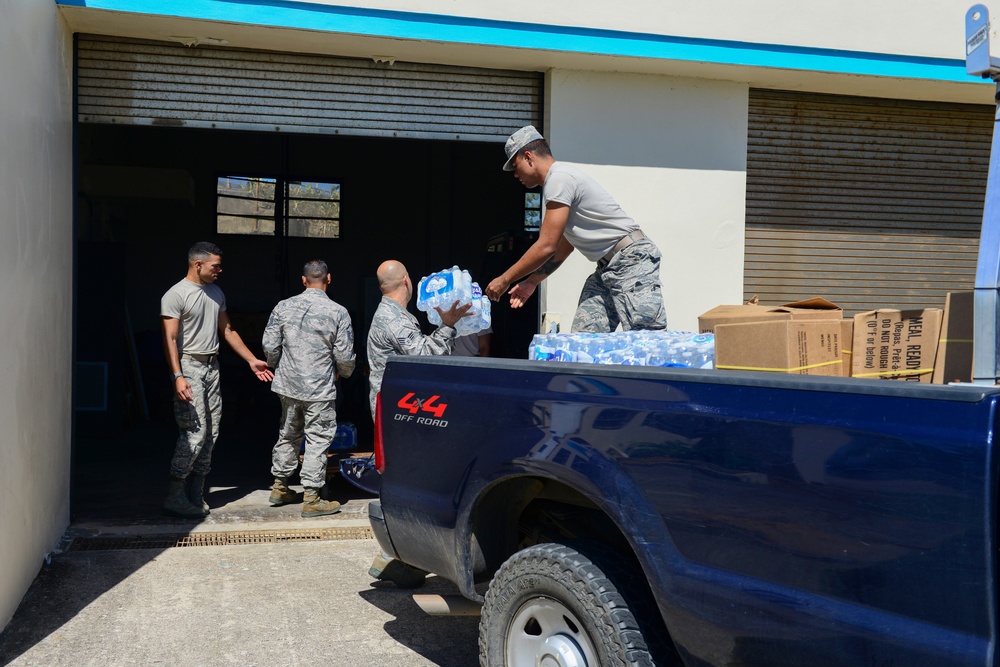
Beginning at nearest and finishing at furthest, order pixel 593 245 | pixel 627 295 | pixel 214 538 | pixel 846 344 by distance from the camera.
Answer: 1. pixel 846 344
2. pixel 627 295
3. pixel 593 245
4. pixel 214 538

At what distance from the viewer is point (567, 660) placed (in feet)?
9.43

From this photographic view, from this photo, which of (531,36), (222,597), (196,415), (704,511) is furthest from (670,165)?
(704,511)

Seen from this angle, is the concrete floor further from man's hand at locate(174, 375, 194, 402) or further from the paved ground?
man's hand at locate(174, 375, 194, 402)

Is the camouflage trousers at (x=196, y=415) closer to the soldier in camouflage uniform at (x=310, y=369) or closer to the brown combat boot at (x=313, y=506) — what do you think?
the soldier in camouflage uniform at (x=310, y=369)

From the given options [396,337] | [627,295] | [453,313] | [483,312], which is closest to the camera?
[627,295]

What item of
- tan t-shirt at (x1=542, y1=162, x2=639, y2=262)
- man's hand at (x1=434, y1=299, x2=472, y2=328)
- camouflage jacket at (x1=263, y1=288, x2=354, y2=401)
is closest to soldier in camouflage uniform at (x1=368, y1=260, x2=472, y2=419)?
man's hand at (x1=434, y1=299, x2=472, y2=328)

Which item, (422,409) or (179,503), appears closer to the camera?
(422,409)

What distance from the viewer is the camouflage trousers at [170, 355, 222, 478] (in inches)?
258

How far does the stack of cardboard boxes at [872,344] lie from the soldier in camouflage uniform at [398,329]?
2.58m

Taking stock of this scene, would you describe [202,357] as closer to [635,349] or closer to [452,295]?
[452,295]

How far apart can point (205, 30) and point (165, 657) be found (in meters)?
4.10

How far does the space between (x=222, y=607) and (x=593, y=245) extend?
2809 mm

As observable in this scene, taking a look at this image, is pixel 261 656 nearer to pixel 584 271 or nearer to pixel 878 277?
pixel 584 271

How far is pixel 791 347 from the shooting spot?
318 cm
